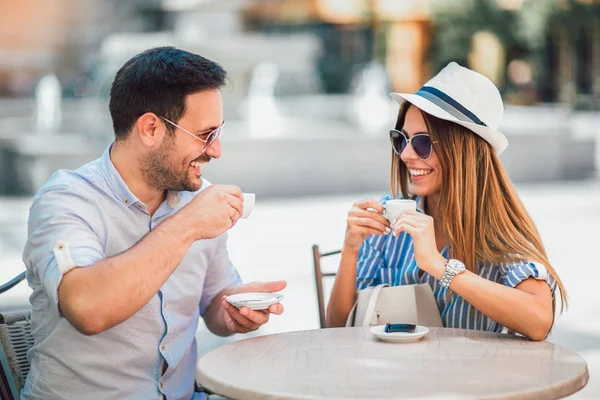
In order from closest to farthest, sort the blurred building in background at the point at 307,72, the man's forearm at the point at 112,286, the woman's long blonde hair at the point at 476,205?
the man's forearm at the point at 112,286 → the woman's long blonde hair at the point at 476,205 → the blurred building in background at the point at 307,72

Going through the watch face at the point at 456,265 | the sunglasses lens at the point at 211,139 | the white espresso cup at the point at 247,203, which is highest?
the sunglasses lens at the point at 211,139

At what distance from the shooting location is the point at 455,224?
2971mm

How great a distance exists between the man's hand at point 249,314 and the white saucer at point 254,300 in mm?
18

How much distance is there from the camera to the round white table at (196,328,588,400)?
6.89ft

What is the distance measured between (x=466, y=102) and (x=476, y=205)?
35 centimetres

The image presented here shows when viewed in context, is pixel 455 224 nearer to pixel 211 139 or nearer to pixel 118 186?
pixel 211 139

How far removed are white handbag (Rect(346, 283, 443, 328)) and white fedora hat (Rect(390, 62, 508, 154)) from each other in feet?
1.77

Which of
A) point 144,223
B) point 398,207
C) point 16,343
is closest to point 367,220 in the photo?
point 398,207

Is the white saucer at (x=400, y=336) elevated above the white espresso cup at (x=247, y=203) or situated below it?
→ below

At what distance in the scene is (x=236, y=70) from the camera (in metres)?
14.4

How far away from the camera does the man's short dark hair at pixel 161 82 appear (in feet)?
8.70

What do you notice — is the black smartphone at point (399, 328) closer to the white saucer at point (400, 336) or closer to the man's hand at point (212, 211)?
the white saucer at point (400, 336)

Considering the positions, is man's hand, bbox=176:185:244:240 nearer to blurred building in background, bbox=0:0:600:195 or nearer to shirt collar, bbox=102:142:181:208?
shirt collar, bbox=102:142:181:208

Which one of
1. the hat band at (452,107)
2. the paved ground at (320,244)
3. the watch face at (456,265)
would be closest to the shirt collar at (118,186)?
the watch face at (456,265)
